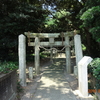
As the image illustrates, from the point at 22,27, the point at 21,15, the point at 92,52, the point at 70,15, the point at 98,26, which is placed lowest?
the point at 92,52

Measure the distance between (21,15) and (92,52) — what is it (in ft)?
26.4

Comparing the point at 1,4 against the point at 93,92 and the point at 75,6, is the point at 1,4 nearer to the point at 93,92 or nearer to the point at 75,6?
the point at 75,6

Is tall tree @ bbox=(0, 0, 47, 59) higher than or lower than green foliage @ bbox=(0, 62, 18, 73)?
higher

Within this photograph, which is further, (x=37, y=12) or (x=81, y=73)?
(x=37, y=12)

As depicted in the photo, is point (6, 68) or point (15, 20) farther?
point (15, 20)

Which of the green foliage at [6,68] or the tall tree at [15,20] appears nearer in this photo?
the green foliage at [6,68]

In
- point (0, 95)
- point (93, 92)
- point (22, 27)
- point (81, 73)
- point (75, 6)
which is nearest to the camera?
point (0, 95)

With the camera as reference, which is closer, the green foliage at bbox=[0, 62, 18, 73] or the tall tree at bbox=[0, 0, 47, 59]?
the green foliage at bbox=[0, 62, 18, 73]

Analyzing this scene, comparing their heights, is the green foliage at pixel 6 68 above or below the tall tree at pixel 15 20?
below

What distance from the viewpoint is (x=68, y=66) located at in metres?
6.61

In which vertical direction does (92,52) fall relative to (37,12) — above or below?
below

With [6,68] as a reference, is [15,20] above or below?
above

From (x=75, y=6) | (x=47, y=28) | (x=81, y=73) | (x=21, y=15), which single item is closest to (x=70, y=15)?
(x=75, y=6)

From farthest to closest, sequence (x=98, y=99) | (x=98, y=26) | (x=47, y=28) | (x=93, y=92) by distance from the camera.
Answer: (x=47, y=28) → (x=98, y=26) → (x=93, y=92) → (x=98, y=99)
